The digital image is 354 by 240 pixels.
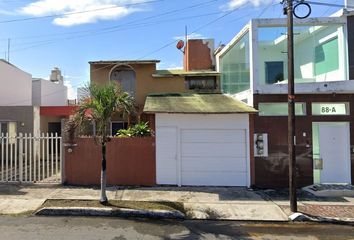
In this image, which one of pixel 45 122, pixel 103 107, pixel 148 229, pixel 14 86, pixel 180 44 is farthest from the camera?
pixel 180 44

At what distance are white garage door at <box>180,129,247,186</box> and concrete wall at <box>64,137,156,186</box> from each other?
1232 millimetres

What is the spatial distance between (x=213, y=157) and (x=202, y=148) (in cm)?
50

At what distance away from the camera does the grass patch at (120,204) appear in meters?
9.93

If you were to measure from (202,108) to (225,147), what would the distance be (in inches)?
62.4

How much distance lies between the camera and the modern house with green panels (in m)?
13.5

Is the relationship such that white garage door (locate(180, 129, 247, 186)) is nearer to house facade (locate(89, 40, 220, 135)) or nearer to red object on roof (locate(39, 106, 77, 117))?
house facade (locate(89, 40, 220, 135))

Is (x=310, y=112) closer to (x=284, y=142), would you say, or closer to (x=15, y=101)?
(x=284, y=142)

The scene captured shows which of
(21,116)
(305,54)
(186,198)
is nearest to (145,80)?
(21,116)

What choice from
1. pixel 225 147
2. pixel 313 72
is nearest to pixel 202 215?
pixel 225 147

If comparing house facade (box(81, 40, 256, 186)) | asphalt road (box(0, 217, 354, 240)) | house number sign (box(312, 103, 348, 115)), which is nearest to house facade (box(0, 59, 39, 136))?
house facade (box(81, 40, 256, 186))

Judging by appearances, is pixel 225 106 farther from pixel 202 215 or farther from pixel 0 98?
pixel 0 98

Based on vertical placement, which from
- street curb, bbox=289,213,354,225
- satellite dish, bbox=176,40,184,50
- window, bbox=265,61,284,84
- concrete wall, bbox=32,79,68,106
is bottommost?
street curb, bbox=289,213,354,225

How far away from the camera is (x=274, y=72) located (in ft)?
46.5

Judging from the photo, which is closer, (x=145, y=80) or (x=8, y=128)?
(x=145, y=80)
